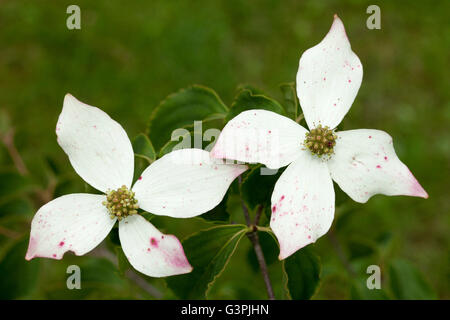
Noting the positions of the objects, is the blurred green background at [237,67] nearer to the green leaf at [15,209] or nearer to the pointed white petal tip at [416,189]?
the green leaf at [15,209]

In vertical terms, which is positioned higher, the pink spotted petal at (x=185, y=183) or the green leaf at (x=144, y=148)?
the green leaf at (x=144, y=148)

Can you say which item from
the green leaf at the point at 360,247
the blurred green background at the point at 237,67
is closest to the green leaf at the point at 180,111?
the green leaf at the point at 360,247

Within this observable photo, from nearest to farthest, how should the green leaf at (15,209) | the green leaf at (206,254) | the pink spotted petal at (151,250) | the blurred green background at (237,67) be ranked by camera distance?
the pink spotted petal at (151,250)
the green leaf at (206,254)
the green leaf at (15,209)
the blurred green background at (237,67)

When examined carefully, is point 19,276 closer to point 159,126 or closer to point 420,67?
point 159,126

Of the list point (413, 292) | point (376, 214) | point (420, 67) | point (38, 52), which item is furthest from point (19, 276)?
point (420, 67)

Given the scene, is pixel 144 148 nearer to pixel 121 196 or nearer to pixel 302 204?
pixel 121 196

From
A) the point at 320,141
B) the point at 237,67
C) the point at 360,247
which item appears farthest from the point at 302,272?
the point at 237,67
